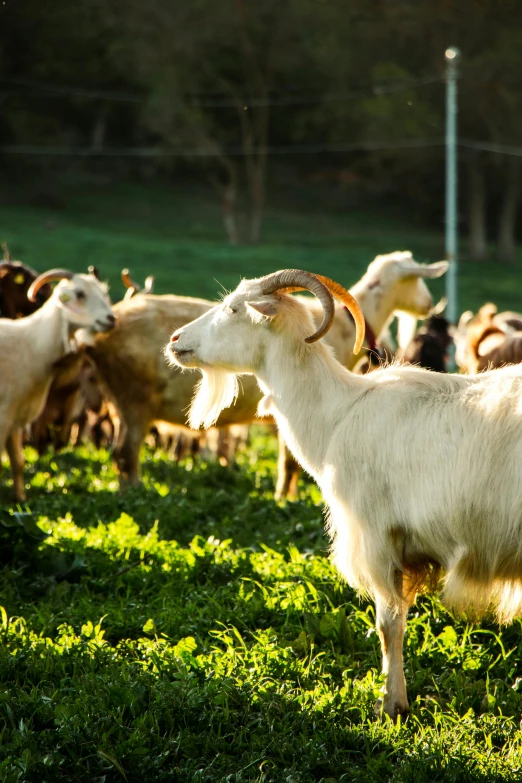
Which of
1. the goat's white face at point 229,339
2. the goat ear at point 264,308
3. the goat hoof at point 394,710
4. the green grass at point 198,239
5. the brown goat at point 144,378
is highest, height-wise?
the green grass at point 198,239

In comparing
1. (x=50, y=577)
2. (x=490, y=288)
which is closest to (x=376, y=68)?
(x=490, y=288)

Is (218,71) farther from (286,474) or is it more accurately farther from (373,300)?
(286,474)

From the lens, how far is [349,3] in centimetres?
3562

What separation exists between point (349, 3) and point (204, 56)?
226 inches

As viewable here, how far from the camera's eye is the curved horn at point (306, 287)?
454cm

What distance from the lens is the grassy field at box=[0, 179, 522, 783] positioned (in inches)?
156

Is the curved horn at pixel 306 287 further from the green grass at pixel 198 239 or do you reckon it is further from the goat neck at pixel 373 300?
the green grass at pixel 198 239

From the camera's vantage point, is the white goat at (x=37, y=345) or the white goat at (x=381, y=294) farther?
the white goat at (x=381, y=294)

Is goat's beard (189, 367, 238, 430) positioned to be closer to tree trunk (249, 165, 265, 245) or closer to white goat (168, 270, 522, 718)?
white goat (168, 270, 522, 718)

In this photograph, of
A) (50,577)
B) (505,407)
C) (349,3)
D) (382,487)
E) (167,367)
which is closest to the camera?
(505,407)

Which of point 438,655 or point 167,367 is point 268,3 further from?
point 438,655

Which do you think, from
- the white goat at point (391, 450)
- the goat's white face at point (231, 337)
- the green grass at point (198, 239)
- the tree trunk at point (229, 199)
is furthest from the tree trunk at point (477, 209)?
the white goat at point (391, 450)

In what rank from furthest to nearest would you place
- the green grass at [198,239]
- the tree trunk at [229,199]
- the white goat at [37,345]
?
the tree trunk at [229,199] < the green grass at [198,239] < the white goat at [37,345]

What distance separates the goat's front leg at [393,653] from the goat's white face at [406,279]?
4970mm
